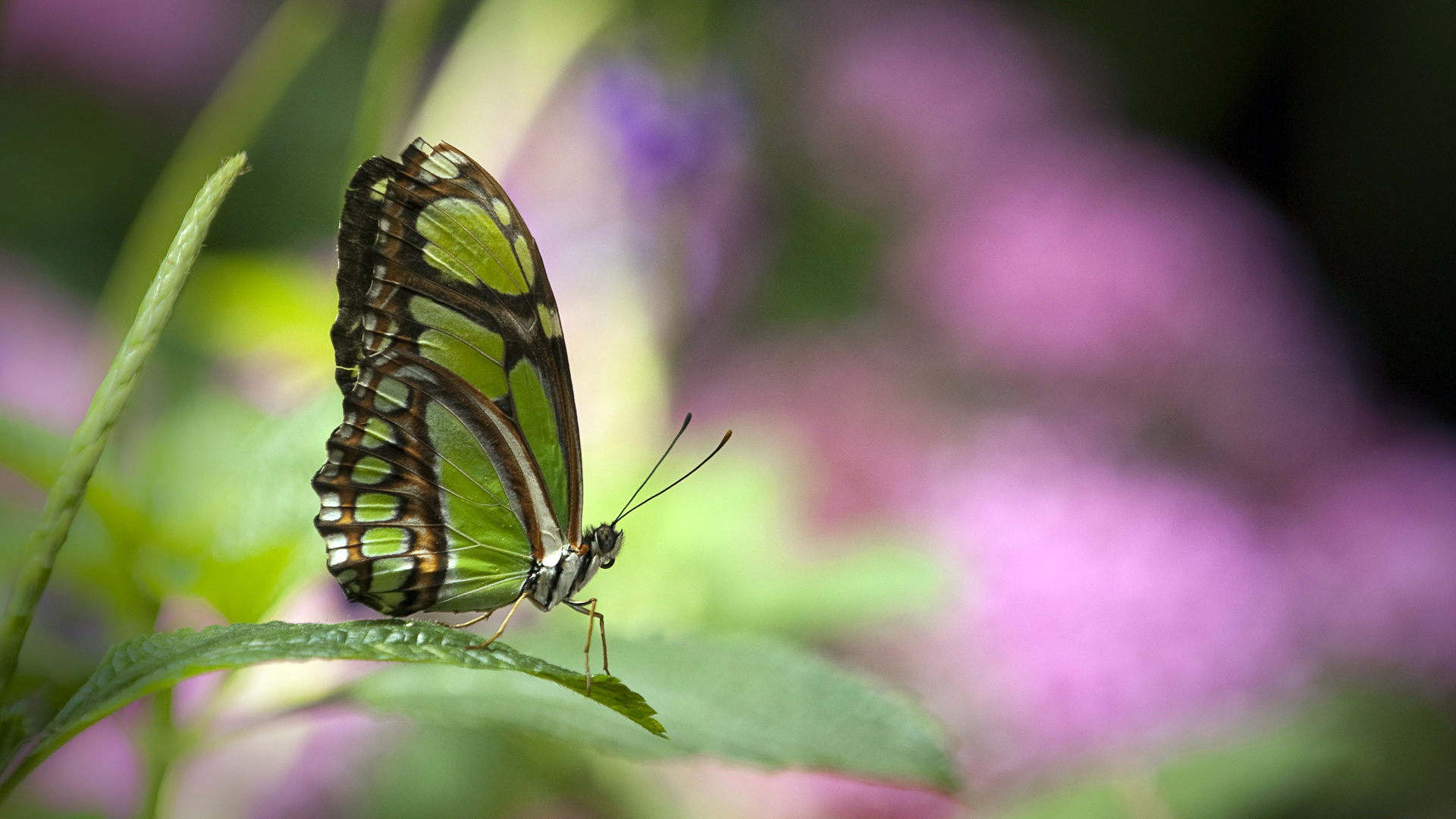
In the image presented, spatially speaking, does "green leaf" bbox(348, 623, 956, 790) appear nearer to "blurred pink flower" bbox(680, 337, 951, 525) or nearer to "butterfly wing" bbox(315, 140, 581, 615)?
"butterfly wing" bbox(315, 140, 581, 615)

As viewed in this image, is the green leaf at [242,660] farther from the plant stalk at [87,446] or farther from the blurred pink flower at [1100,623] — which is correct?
the blurred pink flower at [1100,623]

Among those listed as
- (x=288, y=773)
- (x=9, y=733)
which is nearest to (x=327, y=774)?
(x=288, y=773)

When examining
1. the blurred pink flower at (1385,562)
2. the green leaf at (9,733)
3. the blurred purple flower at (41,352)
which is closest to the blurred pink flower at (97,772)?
the blurred purple flower at (41,352)


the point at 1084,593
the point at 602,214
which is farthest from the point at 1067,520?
the point at 602,214

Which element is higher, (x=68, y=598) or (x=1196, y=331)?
(x=1196, y=331)

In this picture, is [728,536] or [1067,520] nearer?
[728,536]

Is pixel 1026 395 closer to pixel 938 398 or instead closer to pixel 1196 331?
pixel 938 398

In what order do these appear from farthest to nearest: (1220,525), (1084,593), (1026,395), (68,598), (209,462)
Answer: (1026,395), (1220,525), (1084,593), (68,598), (209,462)

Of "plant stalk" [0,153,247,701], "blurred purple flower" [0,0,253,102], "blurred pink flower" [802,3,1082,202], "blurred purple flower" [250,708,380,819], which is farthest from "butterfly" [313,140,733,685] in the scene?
"blurred purple flower" [0,0,253,102]
